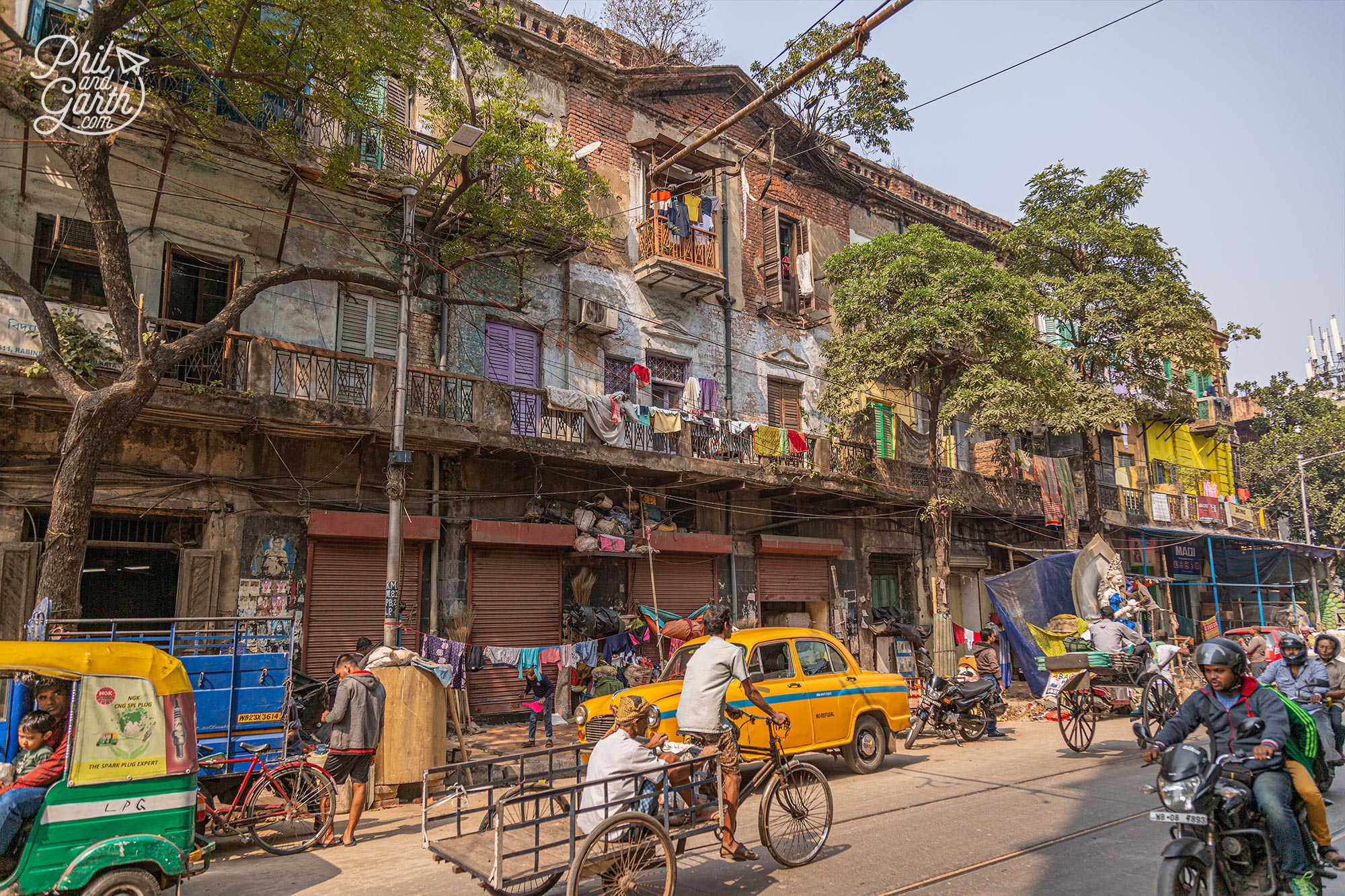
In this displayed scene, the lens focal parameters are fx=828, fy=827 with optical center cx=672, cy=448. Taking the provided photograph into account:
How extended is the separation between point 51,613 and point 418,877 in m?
4.48

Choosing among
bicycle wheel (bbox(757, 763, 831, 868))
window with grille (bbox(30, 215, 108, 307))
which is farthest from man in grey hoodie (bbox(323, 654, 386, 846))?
window with grille (bbox(30, 215, 108, 307))

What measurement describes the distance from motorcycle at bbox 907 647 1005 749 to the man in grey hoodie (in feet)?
26.5

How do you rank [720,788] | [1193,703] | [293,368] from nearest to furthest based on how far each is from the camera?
1. [1193,703]
2. [720,788]
3. [293,368]

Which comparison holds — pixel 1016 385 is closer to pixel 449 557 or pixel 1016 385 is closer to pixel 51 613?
pixel 449 557

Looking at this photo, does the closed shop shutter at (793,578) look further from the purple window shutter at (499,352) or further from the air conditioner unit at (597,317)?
the purple window shutter at (499,352)

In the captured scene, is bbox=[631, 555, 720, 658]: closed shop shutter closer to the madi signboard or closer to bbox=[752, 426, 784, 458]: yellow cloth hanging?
Answer: bbox=[752, 426, 784, 458]: yellow cloth hanging

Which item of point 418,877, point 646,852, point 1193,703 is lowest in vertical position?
point 418,877

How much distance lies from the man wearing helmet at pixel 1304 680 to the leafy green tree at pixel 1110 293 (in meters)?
13.6

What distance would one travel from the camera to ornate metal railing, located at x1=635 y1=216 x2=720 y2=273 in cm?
1764

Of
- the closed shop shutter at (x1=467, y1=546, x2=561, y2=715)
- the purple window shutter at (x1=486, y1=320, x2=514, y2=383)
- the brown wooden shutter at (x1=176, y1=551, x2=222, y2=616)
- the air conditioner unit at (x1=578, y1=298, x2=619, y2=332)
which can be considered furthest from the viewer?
the air conditioner unit at (x1=578, y1=298, x2=619, y2=332)

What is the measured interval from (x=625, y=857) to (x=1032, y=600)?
1362 centimetres

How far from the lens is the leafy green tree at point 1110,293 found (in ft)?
69.2

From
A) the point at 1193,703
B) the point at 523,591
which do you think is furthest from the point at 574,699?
the point at 1193,703

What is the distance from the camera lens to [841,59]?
58.3ft
